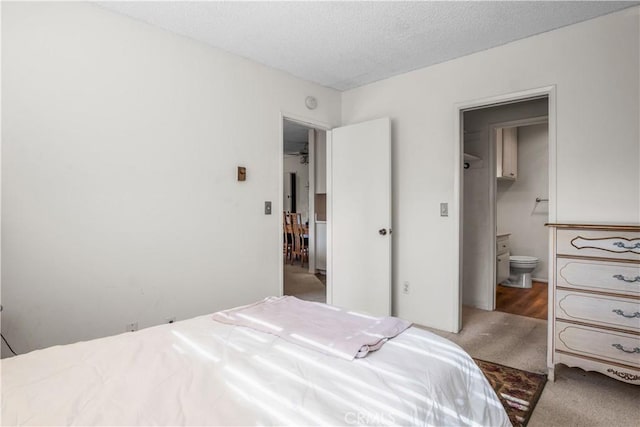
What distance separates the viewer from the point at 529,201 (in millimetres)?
5199

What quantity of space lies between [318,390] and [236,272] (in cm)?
202

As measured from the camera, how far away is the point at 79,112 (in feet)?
6.82

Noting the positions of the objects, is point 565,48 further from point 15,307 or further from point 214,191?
point 15,307

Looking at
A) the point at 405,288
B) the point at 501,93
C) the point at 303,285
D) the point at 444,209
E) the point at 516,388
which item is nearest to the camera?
the point at 516,388

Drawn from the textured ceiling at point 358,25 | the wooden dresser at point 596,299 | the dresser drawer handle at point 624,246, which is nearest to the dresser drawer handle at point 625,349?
the wooden dresser at point 596,299

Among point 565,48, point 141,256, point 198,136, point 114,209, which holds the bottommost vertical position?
point 141,256

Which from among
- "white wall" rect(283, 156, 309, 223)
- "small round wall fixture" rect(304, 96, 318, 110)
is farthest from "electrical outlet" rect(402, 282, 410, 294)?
"white wall" rect(283, 156, 309, 223)

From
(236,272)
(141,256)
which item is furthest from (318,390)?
(236,272)

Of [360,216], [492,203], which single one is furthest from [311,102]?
[492,203]

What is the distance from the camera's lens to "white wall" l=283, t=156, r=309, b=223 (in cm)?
768

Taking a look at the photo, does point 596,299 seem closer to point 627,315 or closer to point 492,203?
point 627,315

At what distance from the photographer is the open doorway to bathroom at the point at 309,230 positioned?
16.2 ft

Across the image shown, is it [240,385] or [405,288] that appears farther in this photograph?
[405,288]

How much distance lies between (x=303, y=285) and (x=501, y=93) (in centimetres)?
338
